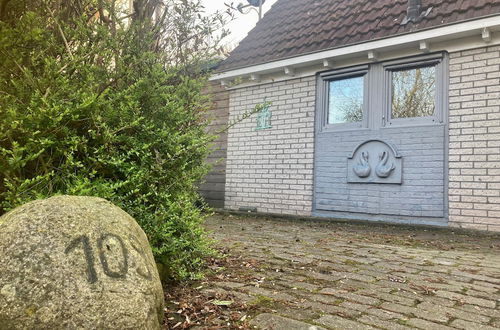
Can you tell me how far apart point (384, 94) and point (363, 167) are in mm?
1456

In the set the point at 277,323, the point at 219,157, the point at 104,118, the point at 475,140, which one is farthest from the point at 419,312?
the point at 219,157

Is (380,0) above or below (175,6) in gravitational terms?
above

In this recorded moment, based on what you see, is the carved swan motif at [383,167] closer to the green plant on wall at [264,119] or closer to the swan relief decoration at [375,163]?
the swan relief decoration at [375,163]

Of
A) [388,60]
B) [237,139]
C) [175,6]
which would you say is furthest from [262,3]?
[175,6]

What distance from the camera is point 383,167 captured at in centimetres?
746

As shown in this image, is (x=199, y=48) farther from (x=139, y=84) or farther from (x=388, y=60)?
(x=388, y=60)

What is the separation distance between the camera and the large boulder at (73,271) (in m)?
1.76

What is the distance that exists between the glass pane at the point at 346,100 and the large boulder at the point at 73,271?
6699 millimetres

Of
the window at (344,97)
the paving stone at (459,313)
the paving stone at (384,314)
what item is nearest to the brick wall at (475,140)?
the window at (344,97)

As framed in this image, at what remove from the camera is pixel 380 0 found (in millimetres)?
8406

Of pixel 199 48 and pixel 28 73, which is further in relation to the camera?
pixel 199 48

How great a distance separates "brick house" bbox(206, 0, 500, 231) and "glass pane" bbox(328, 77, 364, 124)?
23 mm

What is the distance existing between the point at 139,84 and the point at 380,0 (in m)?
7.07

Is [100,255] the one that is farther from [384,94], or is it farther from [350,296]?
[384,94]
